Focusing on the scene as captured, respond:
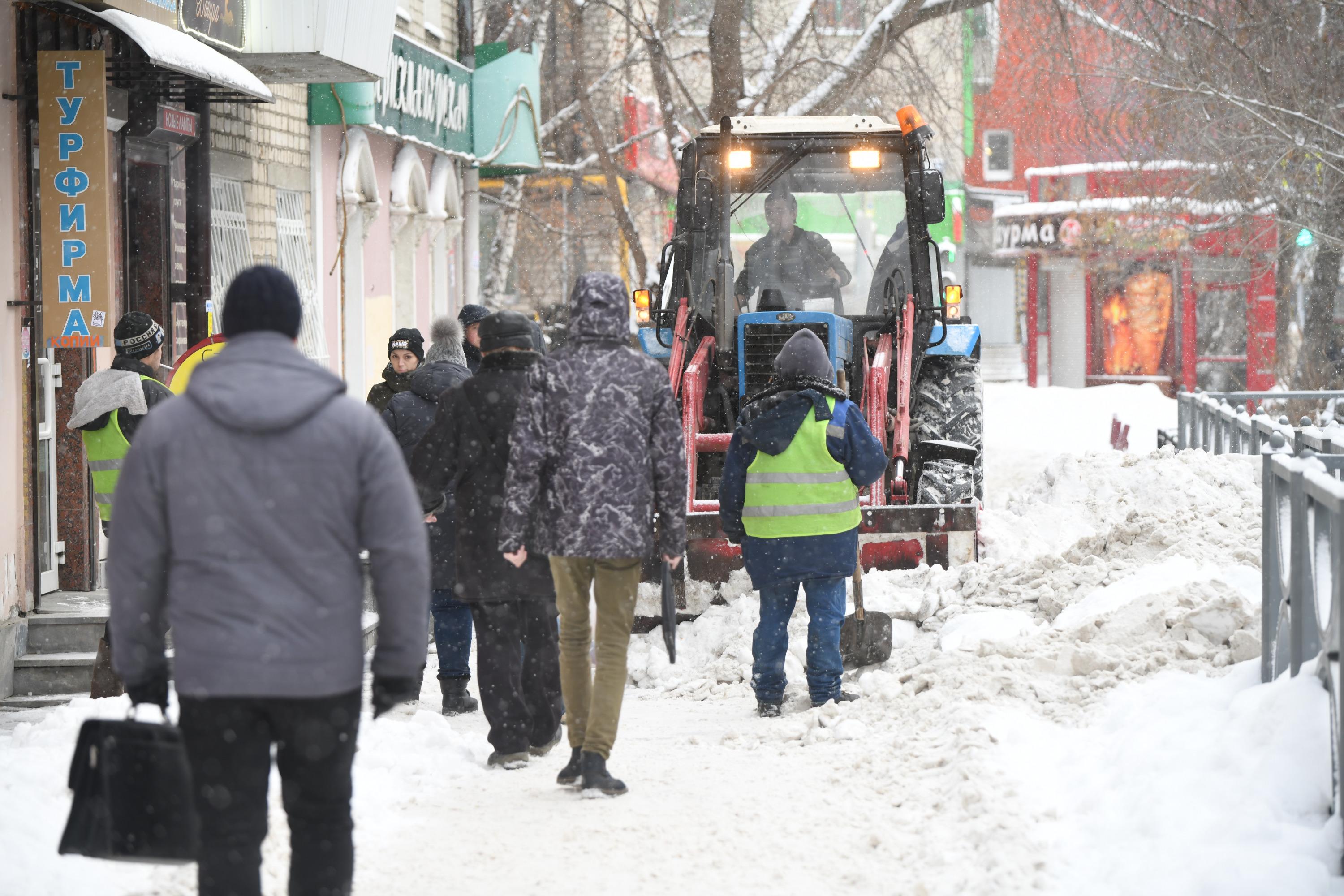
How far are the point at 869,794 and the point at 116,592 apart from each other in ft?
10.0

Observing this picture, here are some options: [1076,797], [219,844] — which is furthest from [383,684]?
[1076,797]

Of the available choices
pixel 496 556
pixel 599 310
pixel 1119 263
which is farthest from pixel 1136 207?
pixel 599 310

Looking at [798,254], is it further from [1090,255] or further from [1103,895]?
[1090,255]

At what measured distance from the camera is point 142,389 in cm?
729

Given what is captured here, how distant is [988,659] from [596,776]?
2.30 meters

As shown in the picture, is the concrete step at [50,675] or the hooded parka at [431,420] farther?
the concrete step at [50,675]

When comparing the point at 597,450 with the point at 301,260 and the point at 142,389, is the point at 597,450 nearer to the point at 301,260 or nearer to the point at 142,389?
the point at 142,389

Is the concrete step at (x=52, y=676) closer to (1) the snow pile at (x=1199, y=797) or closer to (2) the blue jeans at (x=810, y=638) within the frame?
(2) the blue jeans at (x=810, y=638)

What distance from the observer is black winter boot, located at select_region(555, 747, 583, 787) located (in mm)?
5871

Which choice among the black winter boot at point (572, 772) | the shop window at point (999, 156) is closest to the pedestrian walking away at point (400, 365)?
the black winter boot at point (572, 772)

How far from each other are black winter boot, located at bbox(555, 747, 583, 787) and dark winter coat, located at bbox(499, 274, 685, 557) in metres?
0.74

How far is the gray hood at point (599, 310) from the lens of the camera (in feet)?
18.8

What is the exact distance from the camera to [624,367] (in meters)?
5.71

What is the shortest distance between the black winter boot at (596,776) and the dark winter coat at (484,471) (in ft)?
2.33
